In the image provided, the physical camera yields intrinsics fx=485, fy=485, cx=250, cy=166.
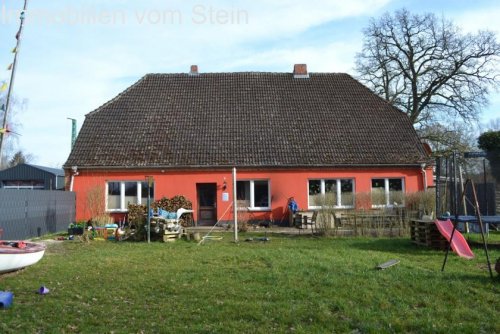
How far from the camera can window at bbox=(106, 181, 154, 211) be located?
73.5ft

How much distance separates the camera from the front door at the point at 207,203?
2270 cm

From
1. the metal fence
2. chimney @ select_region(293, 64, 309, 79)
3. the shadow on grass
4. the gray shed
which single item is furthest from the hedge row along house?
the gray shed

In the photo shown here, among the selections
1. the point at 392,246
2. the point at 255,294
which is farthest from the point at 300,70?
the point at 255,294

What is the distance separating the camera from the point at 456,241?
12.7 meters

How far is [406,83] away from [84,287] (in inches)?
1274

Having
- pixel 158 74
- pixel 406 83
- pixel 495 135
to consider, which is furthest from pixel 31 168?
pixel 495 135

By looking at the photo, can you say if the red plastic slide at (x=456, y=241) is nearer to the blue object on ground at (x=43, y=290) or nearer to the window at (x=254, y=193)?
the blue object on ground at (x=43, y=290)

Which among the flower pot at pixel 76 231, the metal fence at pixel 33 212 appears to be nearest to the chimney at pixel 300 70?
the metal fence at pixel 33 212

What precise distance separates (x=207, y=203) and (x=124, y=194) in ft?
12.7

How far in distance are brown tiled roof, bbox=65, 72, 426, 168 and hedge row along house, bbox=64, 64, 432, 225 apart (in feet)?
0.17

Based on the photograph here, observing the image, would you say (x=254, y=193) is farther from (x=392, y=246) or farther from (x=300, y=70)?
(x=392, y=246)

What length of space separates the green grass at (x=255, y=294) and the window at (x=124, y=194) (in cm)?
983

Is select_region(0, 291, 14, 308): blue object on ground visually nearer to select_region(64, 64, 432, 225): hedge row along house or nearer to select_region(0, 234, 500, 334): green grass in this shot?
select_region(0, 234, 500, 334): green grass

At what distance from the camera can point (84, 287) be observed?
870 centimetres
